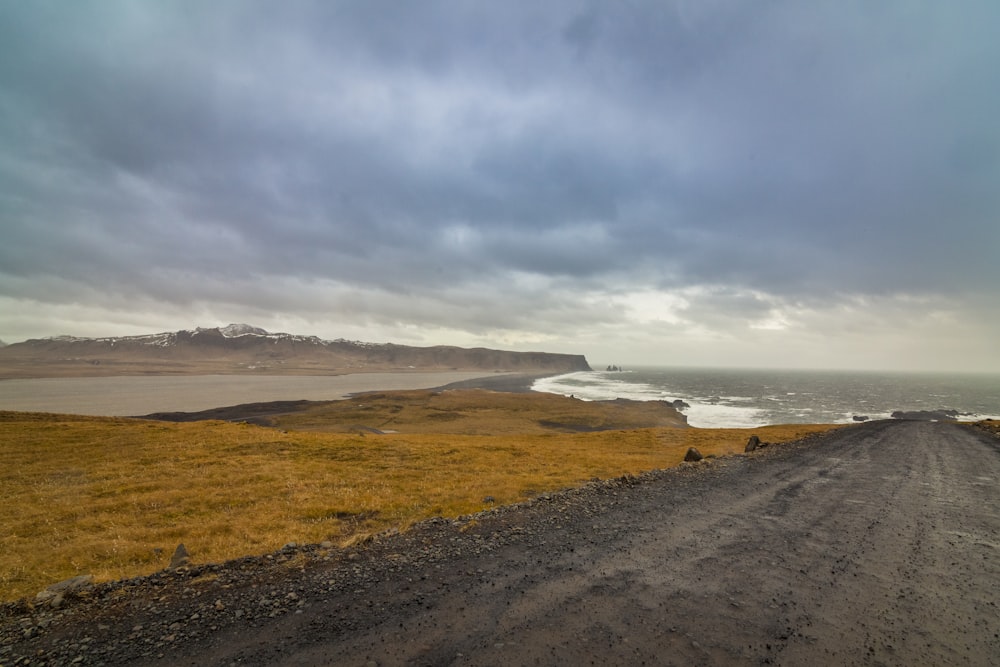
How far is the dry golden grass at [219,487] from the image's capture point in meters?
11.5

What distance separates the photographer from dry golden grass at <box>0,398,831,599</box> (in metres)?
11.5

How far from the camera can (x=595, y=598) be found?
7.41m

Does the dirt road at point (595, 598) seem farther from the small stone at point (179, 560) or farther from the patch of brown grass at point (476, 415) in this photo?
the patch of brown grass at point (476, 415)

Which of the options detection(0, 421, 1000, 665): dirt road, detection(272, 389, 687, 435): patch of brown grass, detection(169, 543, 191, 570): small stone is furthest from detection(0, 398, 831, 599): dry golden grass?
detection(272, 389, 687, 435): patch of brown grass

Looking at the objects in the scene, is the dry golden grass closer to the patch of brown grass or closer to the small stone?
the small stone

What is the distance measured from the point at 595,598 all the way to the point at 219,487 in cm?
1792

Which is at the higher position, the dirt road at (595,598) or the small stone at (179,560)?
the dirt road at (595,598)

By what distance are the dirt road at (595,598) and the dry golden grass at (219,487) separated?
3483mm

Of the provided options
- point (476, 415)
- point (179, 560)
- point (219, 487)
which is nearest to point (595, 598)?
point (179, 560)

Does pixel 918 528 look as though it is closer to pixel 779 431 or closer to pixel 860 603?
pixel 860 603

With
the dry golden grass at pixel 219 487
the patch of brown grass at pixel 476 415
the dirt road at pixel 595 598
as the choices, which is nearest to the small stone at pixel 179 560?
the dry golden grass at pixel 219 487

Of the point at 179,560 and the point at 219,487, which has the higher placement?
the point at 179,560

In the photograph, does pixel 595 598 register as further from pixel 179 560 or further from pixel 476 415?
pixel 476 415

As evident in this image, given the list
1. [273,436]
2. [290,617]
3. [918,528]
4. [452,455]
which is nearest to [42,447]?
[273,436]
